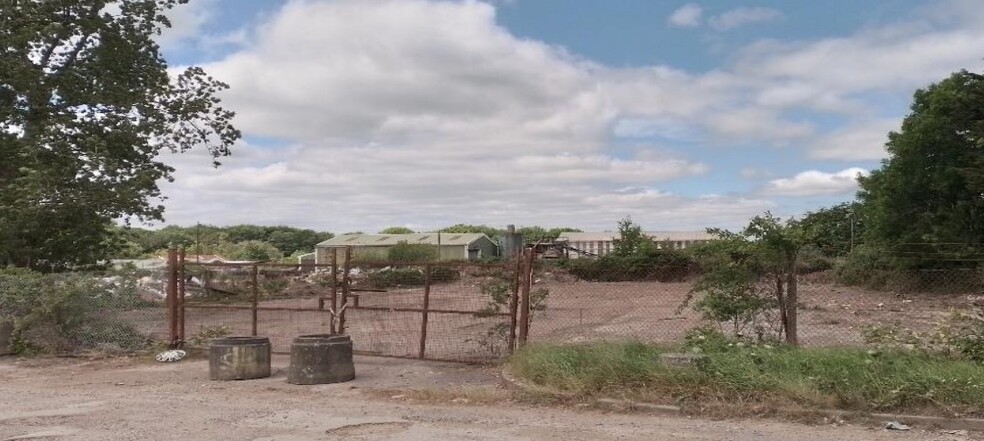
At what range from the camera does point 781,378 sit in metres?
8.12

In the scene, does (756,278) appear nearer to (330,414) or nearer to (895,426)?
(895,426)

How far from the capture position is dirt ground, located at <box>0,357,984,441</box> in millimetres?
7449

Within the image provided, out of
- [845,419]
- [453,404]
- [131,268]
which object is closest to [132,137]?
[131,268]

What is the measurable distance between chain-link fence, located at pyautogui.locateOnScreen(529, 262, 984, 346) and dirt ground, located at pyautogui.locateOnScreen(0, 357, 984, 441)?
8.09 ft

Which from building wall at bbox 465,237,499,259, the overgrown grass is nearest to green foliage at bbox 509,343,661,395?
the overgrown grass

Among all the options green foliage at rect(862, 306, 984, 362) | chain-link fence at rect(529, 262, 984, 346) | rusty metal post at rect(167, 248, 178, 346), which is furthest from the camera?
rusty metal post at rect(167, 248, 178, 346)

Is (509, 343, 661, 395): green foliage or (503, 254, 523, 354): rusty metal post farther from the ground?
(503, 254, 523, 354): rusty metal post

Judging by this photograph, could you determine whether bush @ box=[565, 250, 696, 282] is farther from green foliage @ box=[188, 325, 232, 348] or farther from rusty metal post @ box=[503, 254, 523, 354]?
rusty metal post @ box=[503, 254, 523, 354]

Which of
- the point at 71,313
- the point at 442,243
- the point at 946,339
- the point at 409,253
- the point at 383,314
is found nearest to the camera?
the point at 946,339

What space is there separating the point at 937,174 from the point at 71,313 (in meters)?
29.9

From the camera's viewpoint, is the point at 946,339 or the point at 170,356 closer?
the point at 946,339

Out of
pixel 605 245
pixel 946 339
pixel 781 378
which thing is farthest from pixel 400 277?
pixel 605 245

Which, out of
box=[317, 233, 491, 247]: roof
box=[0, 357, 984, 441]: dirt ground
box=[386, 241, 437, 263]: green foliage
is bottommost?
box=[0, 357, 984, 441]: dirt ground

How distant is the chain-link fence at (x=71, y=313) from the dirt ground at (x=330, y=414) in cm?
244
